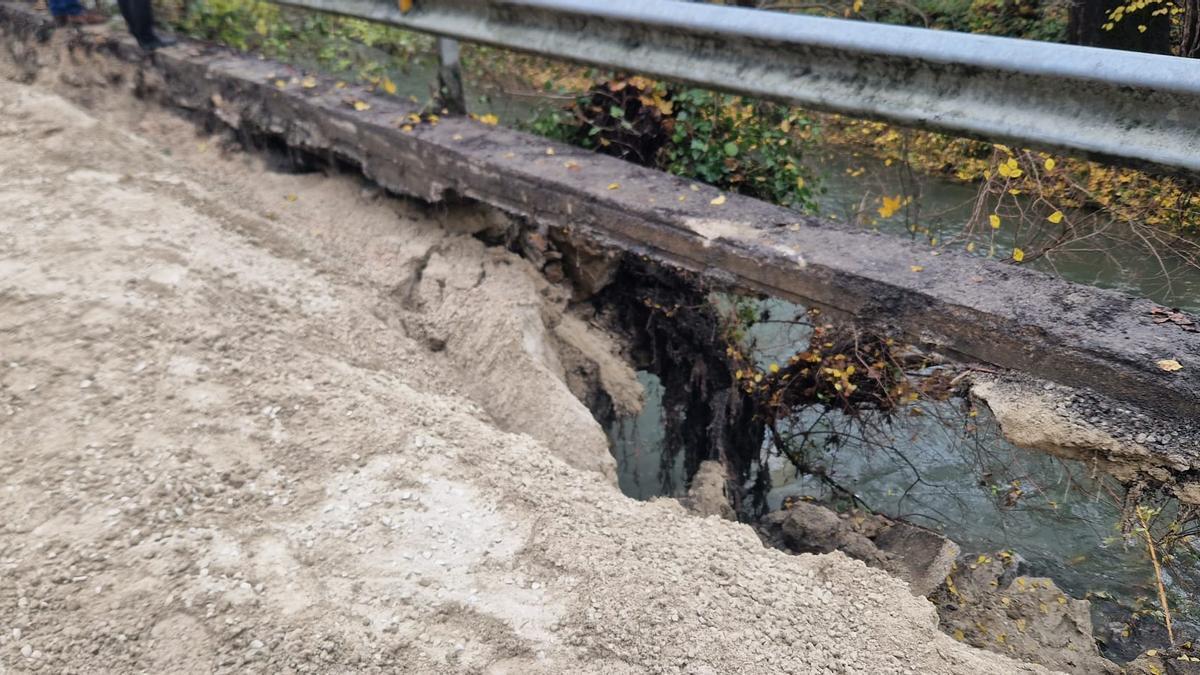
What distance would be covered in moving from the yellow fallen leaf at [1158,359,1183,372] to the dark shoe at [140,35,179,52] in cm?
537

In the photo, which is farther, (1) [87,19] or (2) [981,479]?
(1) [87,19]

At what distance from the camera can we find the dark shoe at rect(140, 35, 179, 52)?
5062mm

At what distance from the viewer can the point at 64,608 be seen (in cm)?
182

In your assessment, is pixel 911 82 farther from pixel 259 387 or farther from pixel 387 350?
pixel 259 387

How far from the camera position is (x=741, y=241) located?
9.50ft

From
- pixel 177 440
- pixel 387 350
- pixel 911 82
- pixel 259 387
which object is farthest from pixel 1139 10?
pixel 177 440

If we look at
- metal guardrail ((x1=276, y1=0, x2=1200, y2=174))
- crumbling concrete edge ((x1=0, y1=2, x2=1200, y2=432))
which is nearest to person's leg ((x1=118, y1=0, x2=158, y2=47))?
crumbling concrete edge ((x1=0, y1=2, x2=1200, y2=432))

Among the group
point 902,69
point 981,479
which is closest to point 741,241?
point 902,69

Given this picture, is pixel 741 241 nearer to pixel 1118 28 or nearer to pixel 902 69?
pixel 902 69

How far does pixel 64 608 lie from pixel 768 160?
3221mm

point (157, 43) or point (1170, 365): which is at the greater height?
point (157, 43)

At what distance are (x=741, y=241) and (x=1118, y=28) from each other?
2893 mm

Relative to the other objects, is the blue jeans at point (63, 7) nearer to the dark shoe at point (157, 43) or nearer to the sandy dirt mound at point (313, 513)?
the dark shoe at point (157, 43)

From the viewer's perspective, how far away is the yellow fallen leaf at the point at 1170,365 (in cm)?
214
